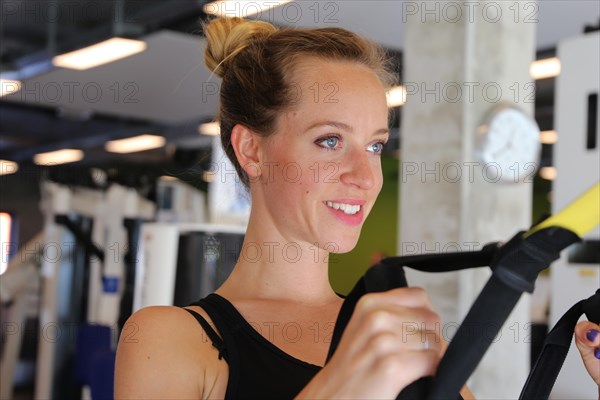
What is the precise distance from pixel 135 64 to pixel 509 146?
417 centimetres

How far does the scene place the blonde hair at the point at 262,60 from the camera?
132cm

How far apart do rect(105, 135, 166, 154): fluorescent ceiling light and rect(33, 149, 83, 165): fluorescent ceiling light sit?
72cm

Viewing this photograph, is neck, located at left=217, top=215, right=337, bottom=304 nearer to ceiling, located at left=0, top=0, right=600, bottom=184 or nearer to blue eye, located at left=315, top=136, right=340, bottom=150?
blue eye, located at left=315, top=136, right=340, bottom=150

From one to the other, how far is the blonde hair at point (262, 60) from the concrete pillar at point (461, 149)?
6.04ft

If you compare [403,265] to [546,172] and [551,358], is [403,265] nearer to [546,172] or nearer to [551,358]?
[551,358]

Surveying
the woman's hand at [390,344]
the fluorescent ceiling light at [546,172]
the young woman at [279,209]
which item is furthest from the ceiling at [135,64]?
the fluorescent ceiling light at [546,172]

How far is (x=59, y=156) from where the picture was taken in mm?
12438

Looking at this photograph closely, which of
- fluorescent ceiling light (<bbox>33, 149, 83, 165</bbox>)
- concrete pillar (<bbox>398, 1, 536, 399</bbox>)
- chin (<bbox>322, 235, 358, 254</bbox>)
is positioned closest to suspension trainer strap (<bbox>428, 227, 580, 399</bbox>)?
chin (<bbox>322, 235, 358, 254</bbox>)

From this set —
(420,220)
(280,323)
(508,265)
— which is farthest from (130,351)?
(420,220)

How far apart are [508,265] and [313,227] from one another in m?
0.56

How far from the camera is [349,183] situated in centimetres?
115

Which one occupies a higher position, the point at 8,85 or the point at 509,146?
the point at 8,85

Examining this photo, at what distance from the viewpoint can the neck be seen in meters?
1.29

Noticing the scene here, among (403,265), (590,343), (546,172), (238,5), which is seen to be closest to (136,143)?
(546,172)
